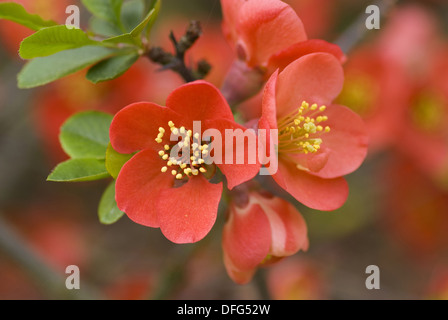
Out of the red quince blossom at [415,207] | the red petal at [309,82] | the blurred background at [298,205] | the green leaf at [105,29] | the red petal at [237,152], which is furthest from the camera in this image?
the red quince blossom at [415,207]

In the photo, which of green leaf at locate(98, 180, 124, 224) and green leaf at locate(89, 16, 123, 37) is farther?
green leaf at locate(89, 16, 123, 37)

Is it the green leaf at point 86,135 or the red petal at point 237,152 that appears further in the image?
the green leaf at point 86,135

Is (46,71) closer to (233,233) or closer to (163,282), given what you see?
(233,233)

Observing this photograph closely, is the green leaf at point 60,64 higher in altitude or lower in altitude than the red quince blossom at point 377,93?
lower

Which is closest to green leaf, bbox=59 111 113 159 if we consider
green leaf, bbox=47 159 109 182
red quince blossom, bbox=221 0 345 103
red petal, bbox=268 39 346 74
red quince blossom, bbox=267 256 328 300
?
green leaf, bbox=47 159 109 182

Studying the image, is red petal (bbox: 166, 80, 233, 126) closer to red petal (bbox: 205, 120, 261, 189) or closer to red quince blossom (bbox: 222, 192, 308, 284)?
red petal (bbox: 205, 120, 261, 189)

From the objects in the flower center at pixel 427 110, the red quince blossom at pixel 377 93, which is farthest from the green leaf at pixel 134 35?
the flower center at pixel 427 110

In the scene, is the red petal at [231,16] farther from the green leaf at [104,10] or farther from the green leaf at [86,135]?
the green leaf at [86,135]

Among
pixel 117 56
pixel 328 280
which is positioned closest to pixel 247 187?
pixel 117 56
